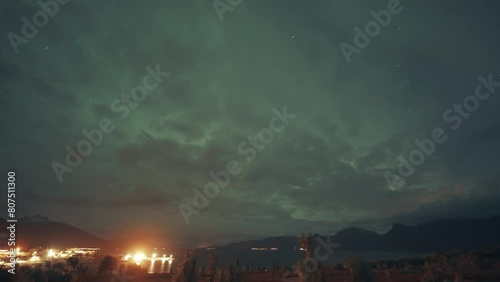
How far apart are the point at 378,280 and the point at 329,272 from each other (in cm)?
778

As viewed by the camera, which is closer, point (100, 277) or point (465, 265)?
point (465, 265)

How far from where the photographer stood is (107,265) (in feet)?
147

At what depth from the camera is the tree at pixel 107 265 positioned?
44.2 metres

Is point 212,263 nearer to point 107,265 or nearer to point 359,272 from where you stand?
point 107,265

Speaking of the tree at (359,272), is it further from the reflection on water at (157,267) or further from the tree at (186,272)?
the reflection on water at (157,267)

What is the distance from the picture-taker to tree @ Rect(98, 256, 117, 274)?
145 feet

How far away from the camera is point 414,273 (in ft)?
102

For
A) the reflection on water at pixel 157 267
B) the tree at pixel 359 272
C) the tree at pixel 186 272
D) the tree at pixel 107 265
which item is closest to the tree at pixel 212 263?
the tree at pixel 186 272

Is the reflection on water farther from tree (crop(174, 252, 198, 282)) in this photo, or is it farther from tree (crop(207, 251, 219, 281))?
tree (crop(174, 252, 198, 282))

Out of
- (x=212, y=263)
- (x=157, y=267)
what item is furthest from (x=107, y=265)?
(x=157, y=267)

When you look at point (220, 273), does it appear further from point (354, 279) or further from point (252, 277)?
point (354, 279)

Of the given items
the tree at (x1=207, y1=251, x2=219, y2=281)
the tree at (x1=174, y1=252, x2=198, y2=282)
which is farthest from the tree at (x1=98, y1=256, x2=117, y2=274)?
the tree at (x1=174, y1=252, x2=198, y2=282)

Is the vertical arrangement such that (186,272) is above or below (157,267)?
above

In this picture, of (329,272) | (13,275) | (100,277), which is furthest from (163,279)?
(329,272)
